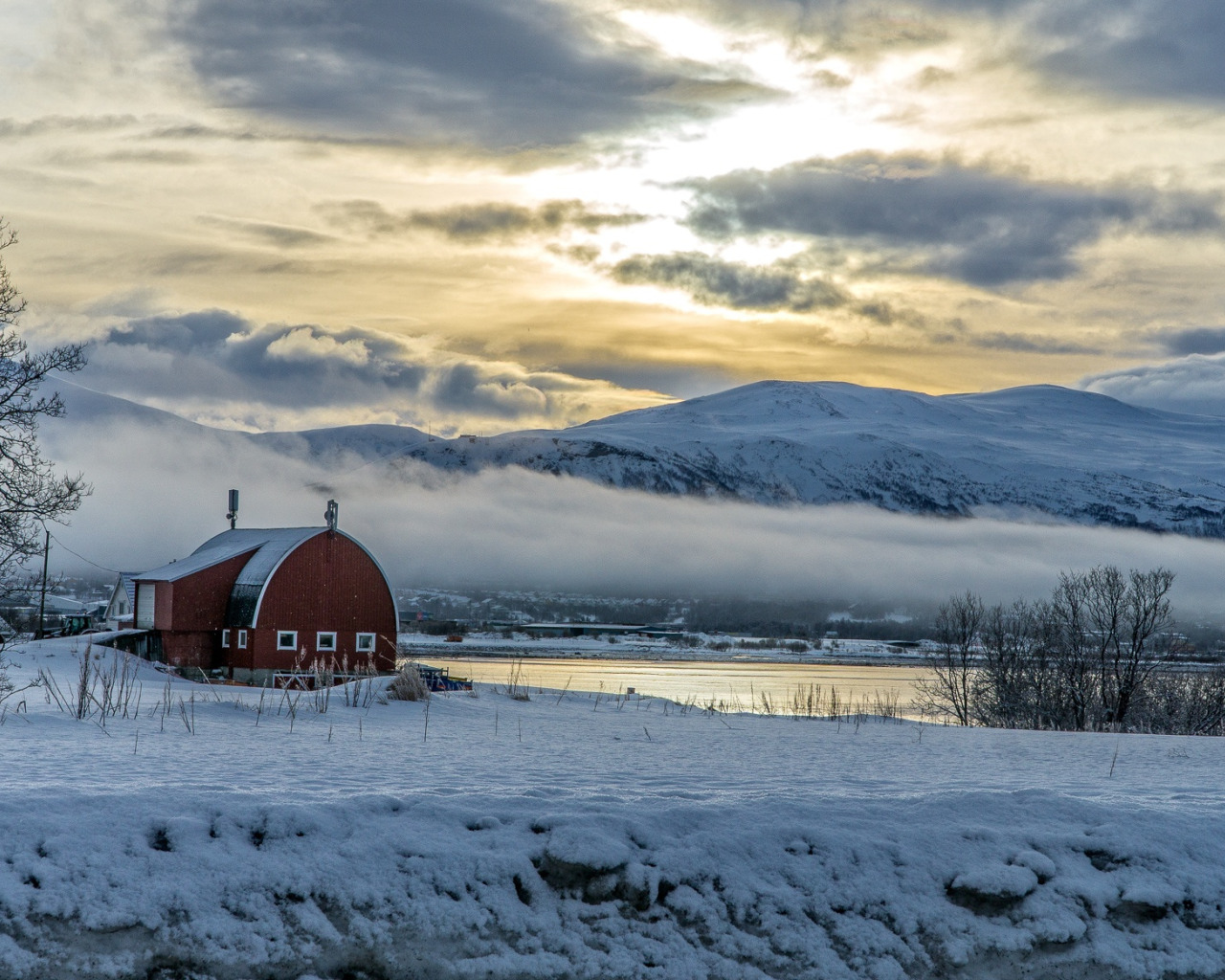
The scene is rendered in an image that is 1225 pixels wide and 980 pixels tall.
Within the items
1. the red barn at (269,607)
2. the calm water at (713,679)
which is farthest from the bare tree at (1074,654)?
the red barn at (269,607)

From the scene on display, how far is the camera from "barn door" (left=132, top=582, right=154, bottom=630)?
45819 millimetres

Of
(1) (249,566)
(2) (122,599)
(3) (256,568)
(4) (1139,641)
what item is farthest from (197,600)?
(4) (1139,641)

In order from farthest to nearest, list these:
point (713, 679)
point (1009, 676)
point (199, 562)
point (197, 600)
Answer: point (713, 679) → point (1009, 676) → point (199, 562) → point (197, 600)

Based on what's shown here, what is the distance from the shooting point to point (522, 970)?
6.68 m

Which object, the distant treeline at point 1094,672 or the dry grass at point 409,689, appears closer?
the dry grass at point 409,689

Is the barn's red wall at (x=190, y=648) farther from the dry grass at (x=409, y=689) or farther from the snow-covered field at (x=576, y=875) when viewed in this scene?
the snow-covered field at (x=576, y=875)

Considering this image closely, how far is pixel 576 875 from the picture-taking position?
289 inches

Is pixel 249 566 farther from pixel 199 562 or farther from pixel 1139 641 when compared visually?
pixel 1139 641

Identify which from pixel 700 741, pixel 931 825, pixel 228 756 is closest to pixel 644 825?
pixel 931 825

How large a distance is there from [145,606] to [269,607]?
622 cm

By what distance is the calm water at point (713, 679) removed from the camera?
51.7 meters

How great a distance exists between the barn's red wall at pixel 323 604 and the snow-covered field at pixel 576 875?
35734 millimetres

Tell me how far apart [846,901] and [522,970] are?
2274mm

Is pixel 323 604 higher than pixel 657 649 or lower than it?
higher
